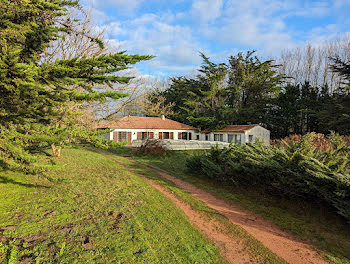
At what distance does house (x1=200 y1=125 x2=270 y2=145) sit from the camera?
28894 mm

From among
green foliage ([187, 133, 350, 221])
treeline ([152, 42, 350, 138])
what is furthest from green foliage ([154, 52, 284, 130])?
green foliage ([187, 133, 350, 221])

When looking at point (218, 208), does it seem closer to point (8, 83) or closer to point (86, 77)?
point (86, 77)

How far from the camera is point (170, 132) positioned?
113 feet

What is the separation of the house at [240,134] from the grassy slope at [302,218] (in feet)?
59.8

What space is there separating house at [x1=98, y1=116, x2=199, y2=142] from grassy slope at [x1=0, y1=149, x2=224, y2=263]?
68.0 feet

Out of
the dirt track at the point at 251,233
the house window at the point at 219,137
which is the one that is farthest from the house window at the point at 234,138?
the dirt track at the point at 251,233

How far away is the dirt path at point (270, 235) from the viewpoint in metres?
4.58

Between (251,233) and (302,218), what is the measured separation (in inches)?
93.5

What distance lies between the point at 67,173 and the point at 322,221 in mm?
10127

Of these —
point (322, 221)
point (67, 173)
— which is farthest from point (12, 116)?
point (322, 221)

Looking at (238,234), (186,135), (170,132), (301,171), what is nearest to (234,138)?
(186,135)

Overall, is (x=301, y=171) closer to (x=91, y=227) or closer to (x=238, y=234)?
(x=238, y=234)

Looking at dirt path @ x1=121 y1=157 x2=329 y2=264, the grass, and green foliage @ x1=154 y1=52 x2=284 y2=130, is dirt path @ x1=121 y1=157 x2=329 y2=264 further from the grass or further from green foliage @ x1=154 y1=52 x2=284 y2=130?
green foliage @ x1=154 y1=52 x2=284 y2=130

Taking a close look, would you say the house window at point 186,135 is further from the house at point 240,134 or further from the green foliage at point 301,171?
the green foliage at point 301,171
